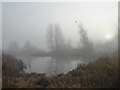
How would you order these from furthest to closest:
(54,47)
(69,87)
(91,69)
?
(54,47) < (91,69) < (69,87)

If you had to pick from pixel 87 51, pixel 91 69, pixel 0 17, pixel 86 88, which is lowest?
pixel 86 88

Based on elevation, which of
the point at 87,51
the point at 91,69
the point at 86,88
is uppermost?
the point at 87,51

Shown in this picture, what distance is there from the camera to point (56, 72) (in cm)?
524

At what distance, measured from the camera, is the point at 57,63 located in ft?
17.4

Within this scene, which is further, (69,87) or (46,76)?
(46,76)

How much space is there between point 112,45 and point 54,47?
1.21 meters

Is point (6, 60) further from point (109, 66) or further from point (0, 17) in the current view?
point (109, 66)

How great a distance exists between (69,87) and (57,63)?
74cm

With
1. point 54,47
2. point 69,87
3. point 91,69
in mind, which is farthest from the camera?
point 54,47

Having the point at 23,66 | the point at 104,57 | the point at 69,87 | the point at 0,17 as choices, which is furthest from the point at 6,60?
the point at 104,57

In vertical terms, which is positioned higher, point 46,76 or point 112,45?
point 112,45

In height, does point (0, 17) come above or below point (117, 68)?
above

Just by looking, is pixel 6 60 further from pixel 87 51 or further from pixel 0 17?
pixel 87 51

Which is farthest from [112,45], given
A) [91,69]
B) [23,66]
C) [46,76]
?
[23,66]
